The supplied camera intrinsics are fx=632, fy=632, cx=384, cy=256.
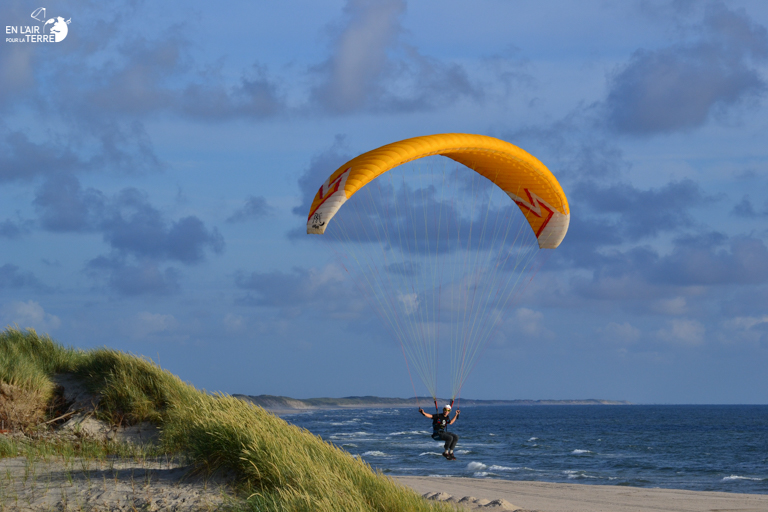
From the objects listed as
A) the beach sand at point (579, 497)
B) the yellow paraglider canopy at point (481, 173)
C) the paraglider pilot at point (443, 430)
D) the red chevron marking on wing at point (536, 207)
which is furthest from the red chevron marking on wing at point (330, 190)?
the beach sand at point (579, 497)

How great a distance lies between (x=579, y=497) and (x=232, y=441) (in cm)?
1564

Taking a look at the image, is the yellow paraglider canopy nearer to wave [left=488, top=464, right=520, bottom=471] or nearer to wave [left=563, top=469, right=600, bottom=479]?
wave [left=563, top=469, right=600, bottom=479]

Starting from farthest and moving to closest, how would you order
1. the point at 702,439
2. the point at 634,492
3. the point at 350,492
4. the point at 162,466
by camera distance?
the point at 702,439, the point at 634,492, the point at 162,466, the point at 350,492

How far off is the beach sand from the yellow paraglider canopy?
7.27 m

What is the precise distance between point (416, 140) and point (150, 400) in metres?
7.01

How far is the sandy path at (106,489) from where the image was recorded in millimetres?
7230

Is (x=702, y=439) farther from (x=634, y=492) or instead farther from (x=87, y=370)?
(x=87, y=370)

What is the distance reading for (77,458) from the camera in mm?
9633

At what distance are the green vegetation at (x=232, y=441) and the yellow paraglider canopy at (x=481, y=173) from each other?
3.59m

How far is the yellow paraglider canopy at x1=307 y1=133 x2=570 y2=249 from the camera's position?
1069 cm

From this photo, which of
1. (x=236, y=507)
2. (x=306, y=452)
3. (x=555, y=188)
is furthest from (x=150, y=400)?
(x=555, y=188)

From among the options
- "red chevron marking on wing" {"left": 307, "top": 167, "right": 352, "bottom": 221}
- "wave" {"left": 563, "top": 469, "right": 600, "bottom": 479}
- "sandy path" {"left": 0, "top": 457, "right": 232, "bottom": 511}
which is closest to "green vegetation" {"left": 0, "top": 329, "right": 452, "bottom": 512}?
"sandy path" {"left": 0, "top": 457, "right": 232, "bottom": 511}

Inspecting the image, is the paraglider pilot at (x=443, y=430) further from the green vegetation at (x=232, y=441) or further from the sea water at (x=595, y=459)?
the sea water at (x=595, y=459)

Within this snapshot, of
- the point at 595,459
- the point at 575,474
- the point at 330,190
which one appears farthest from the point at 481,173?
the point at 595,459
